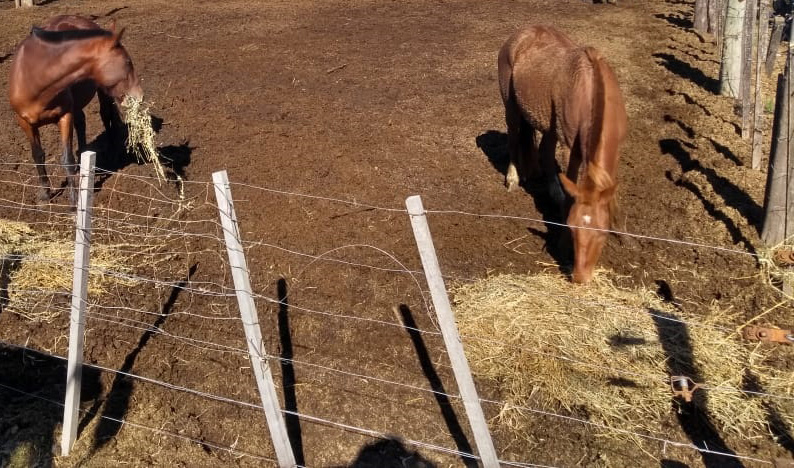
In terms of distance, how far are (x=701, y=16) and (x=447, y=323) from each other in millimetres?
12360

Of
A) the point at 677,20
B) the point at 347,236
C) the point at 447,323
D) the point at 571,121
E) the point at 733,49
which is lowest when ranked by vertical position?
the point at 677,20

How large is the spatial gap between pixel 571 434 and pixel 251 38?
431 inches

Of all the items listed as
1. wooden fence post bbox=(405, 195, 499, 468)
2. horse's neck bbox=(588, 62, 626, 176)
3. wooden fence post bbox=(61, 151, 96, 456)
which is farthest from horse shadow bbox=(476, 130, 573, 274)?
wooden fence post bbox=(61, 151, 96, 456)

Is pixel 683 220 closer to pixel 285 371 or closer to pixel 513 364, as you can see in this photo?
pixel 513 364

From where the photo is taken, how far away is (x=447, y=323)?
9.78 feet

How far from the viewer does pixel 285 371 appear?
4.69 metres

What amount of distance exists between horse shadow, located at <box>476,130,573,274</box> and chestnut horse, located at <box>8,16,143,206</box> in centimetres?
392

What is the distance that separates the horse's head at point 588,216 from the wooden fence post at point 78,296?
3212 mm

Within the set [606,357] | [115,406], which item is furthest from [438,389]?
[115,406]

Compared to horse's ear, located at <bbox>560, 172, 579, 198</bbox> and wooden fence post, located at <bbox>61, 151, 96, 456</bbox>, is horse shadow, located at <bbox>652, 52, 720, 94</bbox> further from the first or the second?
wooden fence post, located at <bbox>61, 151, 96, 456</bbox>

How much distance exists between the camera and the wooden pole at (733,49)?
9391 millimetres

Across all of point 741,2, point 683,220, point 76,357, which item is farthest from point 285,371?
point 741,2

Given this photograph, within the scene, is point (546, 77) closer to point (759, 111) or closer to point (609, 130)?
point (609, 130)

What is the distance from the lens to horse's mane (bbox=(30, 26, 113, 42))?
23.4 feet
